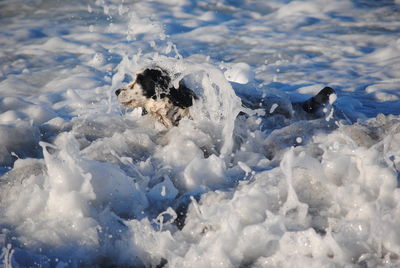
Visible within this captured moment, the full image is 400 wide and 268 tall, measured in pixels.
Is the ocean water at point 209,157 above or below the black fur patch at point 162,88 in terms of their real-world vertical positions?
below

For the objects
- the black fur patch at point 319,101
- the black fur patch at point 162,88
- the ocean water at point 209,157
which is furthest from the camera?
the black fur patch at point 319,101

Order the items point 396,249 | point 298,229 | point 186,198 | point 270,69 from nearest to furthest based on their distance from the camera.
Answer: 1. point 396,249
2. point 298,229
3. point 186,198
4. point 270,69

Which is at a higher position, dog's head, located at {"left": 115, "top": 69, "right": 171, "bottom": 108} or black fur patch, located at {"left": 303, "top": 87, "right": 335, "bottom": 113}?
dog's head, located at {"left": 115, "top": 69, "right": 171, "bottom": 108}

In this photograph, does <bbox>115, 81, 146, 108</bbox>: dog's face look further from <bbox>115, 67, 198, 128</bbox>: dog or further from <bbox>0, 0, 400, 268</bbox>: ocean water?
<bbox>0, 0, 400, 268</bbox>: ocean water

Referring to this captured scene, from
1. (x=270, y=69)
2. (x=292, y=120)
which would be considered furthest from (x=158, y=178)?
(x=270, y=69)

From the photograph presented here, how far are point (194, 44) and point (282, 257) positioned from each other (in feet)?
18.1

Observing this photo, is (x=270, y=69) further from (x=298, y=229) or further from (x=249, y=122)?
(x=298, y=229)

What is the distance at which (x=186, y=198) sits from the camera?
10.7 feet

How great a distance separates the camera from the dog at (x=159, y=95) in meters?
4.21

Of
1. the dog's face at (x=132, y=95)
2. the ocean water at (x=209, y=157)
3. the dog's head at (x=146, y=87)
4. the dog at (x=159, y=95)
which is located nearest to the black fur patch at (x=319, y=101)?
the ocean water at (x=209, y=157)

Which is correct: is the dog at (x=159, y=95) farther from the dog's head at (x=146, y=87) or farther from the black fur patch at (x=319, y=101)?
the black fur patch at (x=319, y=101)

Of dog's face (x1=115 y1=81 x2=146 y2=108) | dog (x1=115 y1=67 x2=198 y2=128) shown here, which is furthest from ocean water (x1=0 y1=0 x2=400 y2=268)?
dog's face (x1=115 y1=81 x2=146 y2=108)

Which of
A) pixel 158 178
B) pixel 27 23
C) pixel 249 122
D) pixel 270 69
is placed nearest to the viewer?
pixel 158 178

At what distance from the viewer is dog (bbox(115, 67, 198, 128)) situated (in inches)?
166
